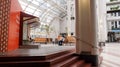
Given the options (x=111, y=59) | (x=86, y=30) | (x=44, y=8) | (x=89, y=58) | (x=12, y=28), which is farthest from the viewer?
(x=44, y=8)

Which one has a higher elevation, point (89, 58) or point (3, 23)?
point (3, 23)

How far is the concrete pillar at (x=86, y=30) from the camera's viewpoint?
22.1 feet

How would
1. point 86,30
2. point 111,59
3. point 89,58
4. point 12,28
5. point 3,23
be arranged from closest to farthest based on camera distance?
1. point 3,23
2. point 89,58
3. point 86,30
4. point 111,59
5. point 12,28

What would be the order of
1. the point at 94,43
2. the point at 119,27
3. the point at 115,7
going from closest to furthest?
1. the point at 94,43
2. the point at 115,7
3. the point at 119,27

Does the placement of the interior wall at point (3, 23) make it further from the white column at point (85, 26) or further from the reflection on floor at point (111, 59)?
the reflection on floor at point (111, 59)

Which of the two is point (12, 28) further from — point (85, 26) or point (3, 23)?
point (85, 26)

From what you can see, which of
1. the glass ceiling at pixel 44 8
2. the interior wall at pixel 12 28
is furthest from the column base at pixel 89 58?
the glass ceiling at pixel 44 8

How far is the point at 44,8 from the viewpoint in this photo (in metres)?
33.6

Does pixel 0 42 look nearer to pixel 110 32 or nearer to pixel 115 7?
pixel 115 7

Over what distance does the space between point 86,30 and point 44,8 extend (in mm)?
27383

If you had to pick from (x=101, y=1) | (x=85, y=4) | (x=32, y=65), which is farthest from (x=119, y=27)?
(x=32, y=65)

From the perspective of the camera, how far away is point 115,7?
32.6 m

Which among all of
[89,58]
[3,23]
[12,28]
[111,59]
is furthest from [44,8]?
[89,58]

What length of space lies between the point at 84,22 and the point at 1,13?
126 inches
